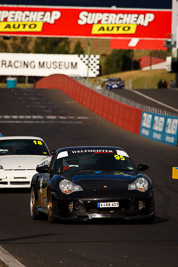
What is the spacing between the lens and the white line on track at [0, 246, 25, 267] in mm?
8281

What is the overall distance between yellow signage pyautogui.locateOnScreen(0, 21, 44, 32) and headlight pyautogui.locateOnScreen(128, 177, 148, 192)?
93272 millimetres

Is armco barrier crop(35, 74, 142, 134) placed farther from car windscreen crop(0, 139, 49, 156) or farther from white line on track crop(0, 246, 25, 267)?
white line on track crop(0, 246, 25, 267)

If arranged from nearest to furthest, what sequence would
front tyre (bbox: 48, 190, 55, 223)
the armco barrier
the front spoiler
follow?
the front spoiler, front tyre (bbox: 48, 190, 55, 223), the armco barrier

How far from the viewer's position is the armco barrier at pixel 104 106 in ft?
138

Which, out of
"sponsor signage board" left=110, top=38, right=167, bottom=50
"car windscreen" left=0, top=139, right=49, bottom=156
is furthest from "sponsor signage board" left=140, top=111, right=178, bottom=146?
"sponsor signage board" left=110, top=38, right=167, bottom=50

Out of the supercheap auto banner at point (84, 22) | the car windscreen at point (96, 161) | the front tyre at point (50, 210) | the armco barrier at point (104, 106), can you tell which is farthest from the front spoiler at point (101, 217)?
the supercheap auto banner at point (84, 22)

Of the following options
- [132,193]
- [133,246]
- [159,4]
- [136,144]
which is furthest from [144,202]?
[159,4]

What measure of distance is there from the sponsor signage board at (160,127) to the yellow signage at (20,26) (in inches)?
2596

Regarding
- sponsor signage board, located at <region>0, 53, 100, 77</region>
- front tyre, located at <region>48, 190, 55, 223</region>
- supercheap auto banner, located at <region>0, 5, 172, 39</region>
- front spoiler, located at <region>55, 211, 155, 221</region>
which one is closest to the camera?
front spoiler, located at <region>55, 211, 155, 221</region>

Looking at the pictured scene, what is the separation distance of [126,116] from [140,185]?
3210 centimetres

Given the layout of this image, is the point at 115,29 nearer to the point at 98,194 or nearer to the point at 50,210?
the point at 50,210

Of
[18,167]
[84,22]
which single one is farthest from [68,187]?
[84,22]

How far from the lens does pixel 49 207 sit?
12.2m

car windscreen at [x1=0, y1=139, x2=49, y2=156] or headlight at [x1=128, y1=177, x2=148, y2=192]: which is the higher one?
headlight at [x1=128, y1=177, x2=148, y2=192]
